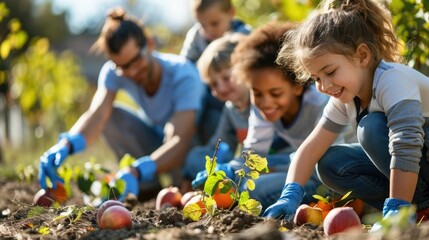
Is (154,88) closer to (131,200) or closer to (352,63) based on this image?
(131,200)

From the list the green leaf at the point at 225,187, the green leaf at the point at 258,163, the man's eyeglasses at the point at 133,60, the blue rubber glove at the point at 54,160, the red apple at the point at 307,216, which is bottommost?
the blue rubber glove at the point at 54,160

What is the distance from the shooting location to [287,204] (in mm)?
2674

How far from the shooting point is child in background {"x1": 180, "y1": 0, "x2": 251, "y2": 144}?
4836 millimetres

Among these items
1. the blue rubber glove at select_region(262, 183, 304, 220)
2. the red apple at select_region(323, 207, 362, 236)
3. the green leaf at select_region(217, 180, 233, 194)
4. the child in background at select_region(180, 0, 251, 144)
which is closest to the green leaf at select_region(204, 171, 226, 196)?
the green leaf at select_region(217, 180, 233, 194)

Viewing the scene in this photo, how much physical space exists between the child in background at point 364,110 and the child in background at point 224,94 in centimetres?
115

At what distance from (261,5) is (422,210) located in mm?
5005

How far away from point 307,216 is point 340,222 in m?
0.26

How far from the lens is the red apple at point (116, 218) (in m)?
2.49

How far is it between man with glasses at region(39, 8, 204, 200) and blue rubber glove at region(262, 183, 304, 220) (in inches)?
53.3

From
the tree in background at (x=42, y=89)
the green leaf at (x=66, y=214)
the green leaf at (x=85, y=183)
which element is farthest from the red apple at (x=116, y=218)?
the tree in background at (x=42, y=89)

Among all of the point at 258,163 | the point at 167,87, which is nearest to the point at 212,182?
the point at 258,163

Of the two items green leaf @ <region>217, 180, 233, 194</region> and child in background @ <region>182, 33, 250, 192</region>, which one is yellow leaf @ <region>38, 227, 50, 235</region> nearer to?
green leaf @ <region>217, 180, 233, 194</region>

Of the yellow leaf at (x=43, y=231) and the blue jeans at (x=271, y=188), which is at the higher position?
the yellow leaf at (x=43, y=231)

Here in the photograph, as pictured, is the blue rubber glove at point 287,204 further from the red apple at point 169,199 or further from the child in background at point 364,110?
the red apple at point 169,199
